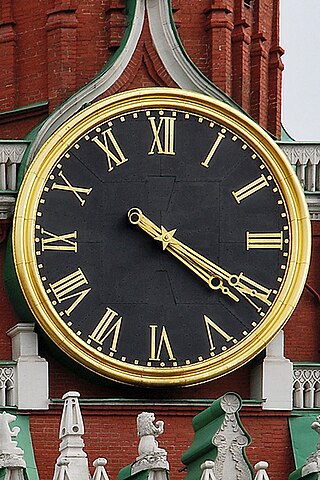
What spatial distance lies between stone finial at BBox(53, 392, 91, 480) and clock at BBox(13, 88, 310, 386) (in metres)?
1.24

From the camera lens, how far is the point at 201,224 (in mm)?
36188

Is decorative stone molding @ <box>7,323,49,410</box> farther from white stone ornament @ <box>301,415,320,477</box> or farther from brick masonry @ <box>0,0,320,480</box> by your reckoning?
white stone ornament @ <box>301,415,320,477</box>

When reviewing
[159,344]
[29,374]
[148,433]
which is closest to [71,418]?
[148,433]

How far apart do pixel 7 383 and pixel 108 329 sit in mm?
941

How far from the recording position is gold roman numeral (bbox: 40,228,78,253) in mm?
35875

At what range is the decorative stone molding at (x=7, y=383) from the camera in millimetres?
35750

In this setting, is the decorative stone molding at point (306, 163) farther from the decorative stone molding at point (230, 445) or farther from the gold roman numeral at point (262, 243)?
the decorative stone molding at point (230, 445)

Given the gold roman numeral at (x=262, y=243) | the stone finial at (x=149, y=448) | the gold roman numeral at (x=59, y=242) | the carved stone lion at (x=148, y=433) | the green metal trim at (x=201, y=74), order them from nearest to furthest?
the stone finial at (x=149, y=448) → the carved stone lion at (x=148, y=433) → the gold roman numeral at (x=59, y=242) → the gold roman numeral at (x=262, y=243) → the green metal trim at (x=201, y=74)

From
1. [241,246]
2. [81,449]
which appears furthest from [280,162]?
[81,449]

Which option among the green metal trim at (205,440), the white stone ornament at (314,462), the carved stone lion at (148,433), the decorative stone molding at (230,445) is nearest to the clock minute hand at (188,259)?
the green metal trim at (205,440)

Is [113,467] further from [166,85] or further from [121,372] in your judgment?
[166,85]

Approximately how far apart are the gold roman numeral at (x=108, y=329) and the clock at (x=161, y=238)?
12 mm

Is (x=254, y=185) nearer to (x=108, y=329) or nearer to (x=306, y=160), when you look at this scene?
(x=306, y=160)

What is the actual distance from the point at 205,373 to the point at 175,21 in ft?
10.8
